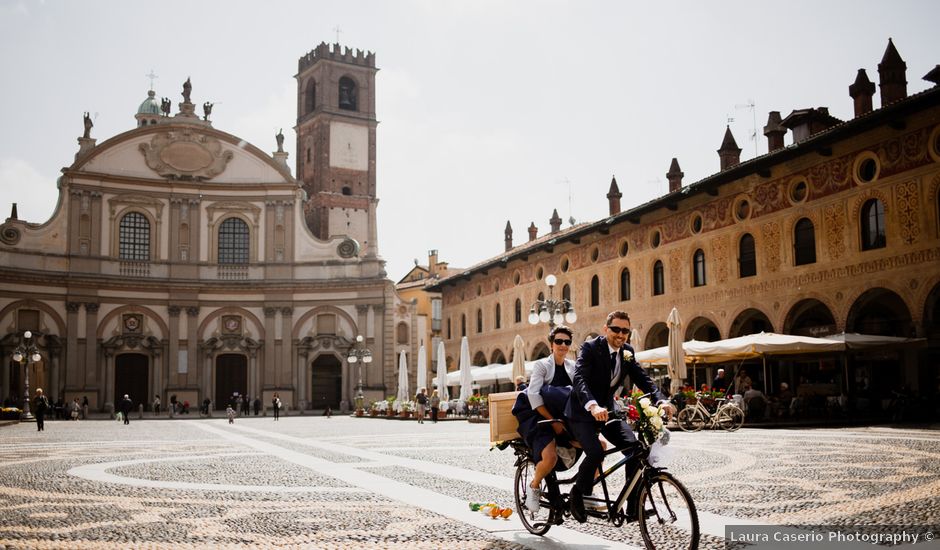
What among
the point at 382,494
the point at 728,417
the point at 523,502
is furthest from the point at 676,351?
the point at 523,502

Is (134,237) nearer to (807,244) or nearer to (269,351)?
(269,351)

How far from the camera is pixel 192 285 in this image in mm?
49375

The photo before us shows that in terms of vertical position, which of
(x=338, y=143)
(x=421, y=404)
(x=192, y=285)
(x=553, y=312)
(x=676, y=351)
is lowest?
(x=421, y=404)

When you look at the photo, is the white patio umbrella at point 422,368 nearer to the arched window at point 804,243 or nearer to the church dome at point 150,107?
the arched window at point 804,243

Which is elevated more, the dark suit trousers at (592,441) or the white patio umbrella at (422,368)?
the white patio umbrella at (422,368)

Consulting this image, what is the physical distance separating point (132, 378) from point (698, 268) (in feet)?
102

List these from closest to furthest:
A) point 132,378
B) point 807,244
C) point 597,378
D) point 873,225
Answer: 1. point 597,378
2. point 873,225
3. point 807,244
4. point 132,378

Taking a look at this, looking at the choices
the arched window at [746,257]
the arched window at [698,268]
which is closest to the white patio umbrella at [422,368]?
the arched window at [698,268]

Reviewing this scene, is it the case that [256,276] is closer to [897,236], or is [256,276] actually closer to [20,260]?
[20,260]

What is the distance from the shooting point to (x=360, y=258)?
173 feet

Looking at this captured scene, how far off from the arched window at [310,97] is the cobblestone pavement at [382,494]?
160 feet

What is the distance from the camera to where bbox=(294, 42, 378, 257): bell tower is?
58519 millimetres

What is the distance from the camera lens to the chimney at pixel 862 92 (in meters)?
28.8

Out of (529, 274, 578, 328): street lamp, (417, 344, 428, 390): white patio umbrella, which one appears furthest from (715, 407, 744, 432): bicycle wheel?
(417, 344, 428, 390): white patio umbrella
